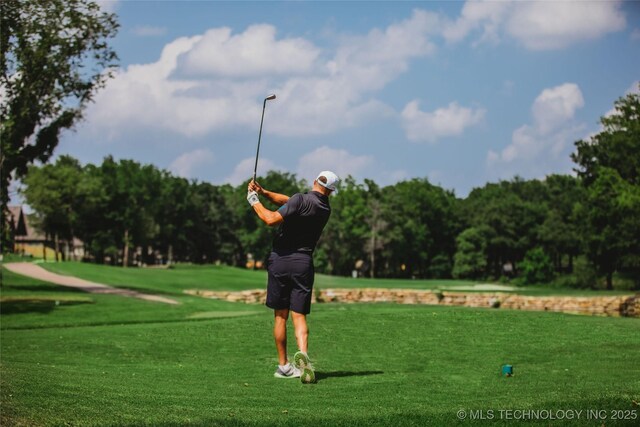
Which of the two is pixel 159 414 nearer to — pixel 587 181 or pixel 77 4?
pixel 77 4

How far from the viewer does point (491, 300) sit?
3816cm

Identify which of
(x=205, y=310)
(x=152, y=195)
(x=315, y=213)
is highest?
(x=152, y=195)

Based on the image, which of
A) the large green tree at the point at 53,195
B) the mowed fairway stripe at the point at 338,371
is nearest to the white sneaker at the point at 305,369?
the mowed fairway stripe at the point at 338,371

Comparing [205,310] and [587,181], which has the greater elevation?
[587,181]

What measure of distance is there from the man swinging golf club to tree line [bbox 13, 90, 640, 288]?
62692mm

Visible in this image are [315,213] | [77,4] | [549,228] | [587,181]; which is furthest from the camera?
[549,228]

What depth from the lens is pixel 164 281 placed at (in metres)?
56.2

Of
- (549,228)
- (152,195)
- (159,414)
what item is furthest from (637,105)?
(152,195)

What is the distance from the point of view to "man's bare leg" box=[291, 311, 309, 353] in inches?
405

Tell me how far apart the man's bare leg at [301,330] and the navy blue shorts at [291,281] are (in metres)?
0.09

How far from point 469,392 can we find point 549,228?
91.0 meters

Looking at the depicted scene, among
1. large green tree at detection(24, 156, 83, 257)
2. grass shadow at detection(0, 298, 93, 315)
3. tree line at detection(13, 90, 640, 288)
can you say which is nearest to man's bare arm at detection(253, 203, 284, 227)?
grass shadow at detection(0, 298, 93, 315)

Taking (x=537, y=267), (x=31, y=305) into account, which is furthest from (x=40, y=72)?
(x=537, y=267)

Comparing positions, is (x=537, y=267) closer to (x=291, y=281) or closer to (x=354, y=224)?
(x=354, y=224)
